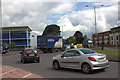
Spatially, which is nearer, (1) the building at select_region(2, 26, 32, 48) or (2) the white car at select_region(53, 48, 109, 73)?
(2) the white car at select_region(53, 48, 109, 73)

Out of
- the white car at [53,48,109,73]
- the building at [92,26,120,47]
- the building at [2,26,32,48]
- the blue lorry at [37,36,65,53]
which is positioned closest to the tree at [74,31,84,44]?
the building at [92,26,120,47]

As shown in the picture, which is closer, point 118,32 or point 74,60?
point 74,60

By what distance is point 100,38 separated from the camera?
115125 mm

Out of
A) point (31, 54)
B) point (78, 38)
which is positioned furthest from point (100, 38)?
point (31, 54)

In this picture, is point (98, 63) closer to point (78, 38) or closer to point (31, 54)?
point (31, 54)

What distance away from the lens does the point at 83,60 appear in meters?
8.68

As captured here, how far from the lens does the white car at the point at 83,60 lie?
8.35 m

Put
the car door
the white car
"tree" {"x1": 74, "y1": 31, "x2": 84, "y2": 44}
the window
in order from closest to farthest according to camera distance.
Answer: the white car
the car door
the window
"tree" {"x1": 74, "y1": 31, "x2": 84, "y2": 44}

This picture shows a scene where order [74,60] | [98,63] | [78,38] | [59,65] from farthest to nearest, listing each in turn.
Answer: [78,38]
[59,65]
[74,60]
[98,63]

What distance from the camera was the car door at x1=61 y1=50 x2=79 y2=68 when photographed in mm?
9223

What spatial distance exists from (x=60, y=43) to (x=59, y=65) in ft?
88.6

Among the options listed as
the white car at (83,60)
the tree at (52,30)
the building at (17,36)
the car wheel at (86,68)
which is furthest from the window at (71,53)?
the tree at (52,30)

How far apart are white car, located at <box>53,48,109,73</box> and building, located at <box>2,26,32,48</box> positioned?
68908 mm

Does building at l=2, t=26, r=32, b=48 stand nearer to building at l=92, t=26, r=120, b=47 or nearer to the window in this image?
building at l=92, t=26, r=120, b=47
